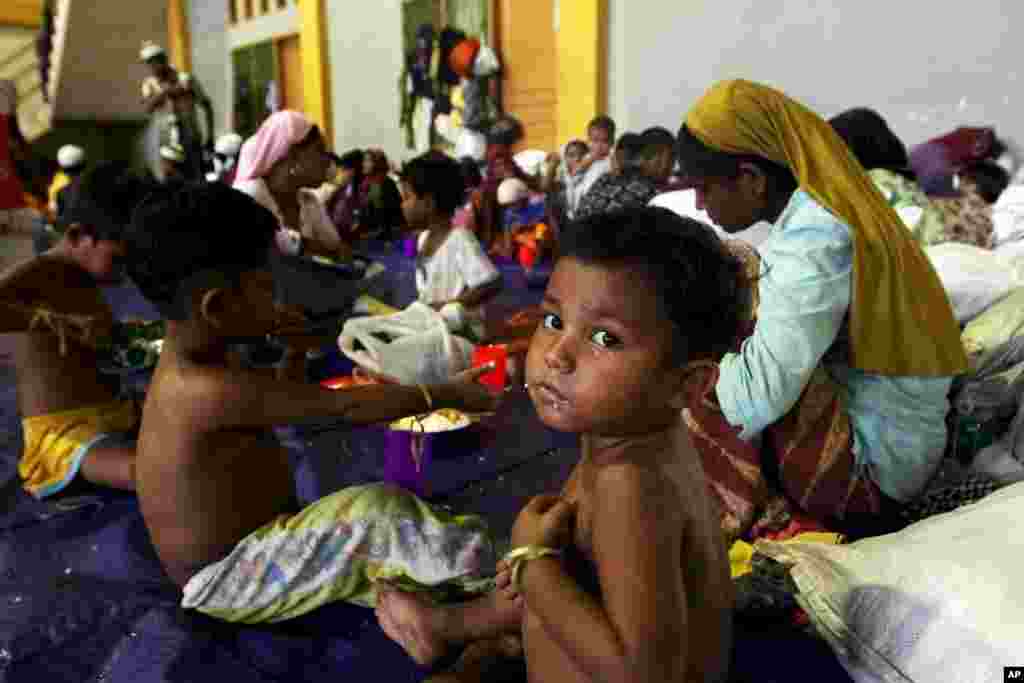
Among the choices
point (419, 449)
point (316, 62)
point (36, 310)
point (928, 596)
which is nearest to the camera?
point (928, 596)

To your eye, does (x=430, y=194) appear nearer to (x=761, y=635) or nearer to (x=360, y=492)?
(x=360, y=492)

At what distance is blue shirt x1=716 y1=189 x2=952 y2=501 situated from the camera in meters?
1.62

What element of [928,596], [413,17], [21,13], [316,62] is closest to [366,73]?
[316,62]

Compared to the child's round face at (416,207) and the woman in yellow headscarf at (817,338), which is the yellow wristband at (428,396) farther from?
the child's round face at (416,207)

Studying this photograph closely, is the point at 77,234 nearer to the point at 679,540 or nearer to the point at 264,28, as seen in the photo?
the point at 679,540

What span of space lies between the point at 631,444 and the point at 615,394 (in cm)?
7

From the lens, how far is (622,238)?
3.02 feet

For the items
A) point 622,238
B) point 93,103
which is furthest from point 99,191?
point 93,103

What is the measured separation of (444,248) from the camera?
335cm

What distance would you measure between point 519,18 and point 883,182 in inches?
202

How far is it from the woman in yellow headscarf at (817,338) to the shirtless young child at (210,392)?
0.75 metres

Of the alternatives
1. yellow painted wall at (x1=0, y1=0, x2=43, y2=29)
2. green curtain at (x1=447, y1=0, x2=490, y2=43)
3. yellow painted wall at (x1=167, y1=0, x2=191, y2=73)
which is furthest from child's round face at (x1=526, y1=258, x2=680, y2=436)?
yellow painted wall at (x1=0, y1=0, x2=43, y2=29)

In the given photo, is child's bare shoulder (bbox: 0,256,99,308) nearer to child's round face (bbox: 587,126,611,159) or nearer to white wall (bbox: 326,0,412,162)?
child's round face (bbox: 587,126,611,159)

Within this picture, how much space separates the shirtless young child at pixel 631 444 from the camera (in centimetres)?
88
